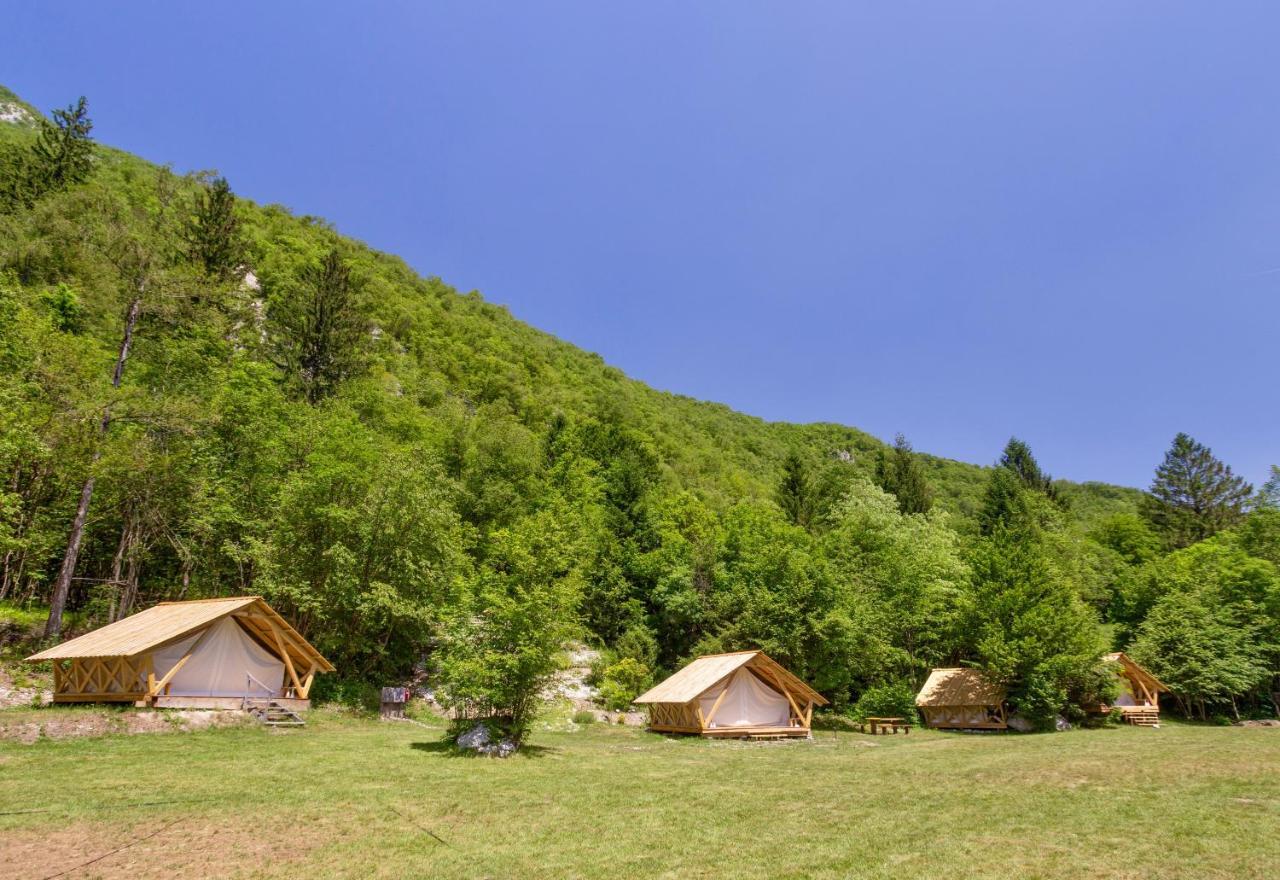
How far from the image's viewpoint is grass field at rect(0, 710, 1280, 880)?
8727 millimetres

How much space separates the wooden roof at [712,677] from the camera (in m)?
28.4

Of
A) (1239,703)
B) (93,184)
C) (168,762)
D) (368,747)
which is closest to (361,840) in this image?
(168,762)

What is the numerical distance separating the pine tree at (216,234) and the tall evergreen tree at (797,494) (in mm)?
46303

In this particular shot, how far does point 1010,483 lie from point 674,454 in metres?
34.1

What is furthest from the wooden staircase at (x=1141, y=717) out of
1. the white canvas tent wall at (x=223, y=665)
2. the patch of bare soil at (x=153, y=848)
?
the patch of bare soil at (x=153, y=848)

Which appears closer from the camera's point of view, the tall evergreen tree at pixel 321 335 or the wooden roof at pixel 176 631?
the wooden roof at pixel 176 631

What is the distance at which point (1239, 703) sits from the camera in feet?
144

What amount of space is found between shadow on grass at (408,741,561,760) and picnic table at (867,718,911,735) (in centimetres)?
1919

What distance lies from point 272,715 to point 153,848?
15.4m

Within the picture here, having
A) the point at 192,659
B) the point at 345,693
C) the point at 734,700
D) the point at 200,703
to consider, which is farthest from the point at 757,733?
the point at 192,659

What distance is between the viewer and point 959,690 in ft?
119

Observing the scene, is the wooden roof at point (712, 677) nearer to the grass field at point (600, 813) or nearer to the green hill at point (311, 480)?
the green hill at point (311, 480)

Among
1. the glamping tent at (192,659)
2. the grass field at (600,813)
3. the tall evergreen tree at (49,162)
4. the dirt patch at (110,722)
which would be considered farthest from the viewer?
the tall evergreen tree at (49,162)

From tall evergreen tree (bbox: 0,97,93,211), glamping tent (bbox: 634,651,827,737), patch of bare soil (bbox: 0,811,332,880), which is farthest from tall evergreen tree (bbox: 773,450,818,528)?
tall evergreen tree (bbox: 0,97,93,211)
